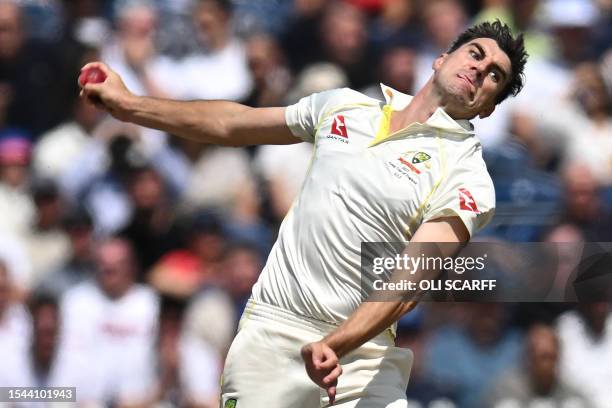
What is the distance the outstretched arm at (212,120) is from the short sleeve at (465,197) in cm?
67

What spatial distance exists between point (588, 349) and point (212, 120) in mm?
3031

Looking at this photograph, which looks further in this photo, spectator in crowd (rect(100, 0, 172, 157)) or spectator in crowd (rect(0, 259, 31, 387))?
spectator in crowd (rect(100, 0, 172, 157))

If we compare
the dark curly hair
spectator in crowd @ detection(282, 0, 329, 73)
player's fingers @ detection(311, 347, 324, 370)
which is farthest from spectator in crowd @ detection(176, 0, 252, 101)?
player's fingers @ detection(311, 347, 324, 370)

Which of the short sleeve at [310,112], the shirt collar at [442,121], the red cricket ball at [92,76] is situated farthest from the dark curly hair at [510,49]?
the red cricket ball at [92,76]

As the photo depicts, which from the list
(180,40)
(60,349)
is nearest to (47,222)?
(60,349)

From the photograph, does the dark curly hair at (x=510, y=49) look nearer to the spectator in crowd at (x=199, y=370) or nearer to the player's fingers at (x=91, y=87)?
the player's fingers at (x=91, y=87)

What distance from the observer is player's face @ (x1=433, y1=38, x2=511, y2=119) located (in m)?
4.23

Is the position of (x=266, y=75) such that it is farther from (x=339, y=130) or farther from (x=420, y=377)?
(x=339, y=130)

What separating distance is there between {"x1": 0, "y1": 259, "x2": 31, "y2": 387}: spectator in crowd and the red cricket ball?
3.10 metres

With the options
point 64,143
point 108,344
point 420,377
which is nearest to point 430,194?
point 420,377

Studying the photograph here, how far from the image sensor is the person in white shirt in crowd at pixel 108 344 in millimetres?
6859

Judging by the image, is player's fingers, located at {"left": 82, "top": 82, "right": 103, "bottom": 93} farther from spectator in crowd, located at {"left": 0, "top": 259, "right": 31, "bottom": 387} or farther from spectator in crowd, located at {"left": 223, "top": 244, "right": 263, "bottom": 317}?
spectator in crowd, located at {"left": 0, "top": 259, "right": 31, "bottom": 387}

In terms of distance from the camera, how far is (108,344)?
22.6 feet

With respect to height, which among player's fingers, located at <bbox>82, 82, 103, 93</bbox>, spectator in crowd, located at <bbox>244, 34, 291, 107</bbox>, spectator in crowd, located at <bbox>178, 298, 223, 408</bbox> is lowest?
spectator in crowd, located at <bbox>178, 298, 223, 408</bbox>
